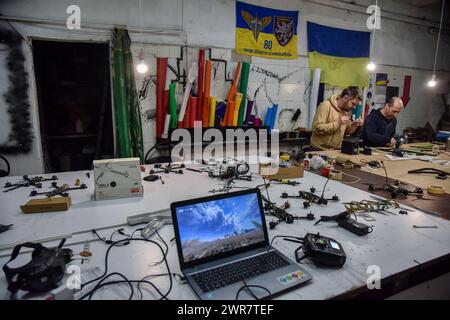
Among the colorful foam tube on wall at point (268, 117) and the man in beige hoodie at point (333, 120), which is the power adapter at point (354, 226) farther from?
the colorful foam tube on wall at point (268, 117)

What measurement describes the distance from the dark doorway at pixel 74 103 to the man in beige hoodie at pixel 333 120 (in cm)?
279

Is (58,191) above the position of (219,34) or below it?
below

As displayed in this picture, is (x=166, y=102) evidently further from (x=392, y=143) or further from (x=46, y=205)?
(x=392, y=143)

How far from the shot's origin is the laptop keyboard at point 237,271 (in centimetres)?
99

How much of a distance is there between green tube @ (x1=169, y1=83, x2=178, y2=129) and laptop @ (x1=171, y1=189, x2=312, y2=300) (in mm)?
2552

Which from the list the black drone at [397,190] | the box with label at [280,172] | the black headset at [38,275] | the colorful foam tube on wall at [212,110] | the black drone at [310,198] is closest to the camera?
the black headset at [38,275]

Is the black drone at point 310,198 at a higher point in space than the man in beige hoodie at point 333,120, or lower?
lower

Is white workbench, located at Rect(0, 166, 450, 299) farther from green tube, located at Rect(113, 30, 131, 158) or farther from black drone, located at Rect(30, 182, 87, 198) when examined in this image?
green tube, located at Rect(113, 30, 131, 158)

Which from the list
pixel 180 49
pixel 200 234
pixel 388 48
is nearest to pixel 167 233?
pixel 200 234

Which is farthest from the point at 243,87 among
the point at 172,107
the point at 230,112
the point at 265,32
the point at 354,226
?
the point at 354,226

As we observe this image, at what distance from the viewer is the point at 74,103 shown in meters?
→ 4.24

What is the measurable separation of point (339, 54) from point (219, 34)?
2178 mm

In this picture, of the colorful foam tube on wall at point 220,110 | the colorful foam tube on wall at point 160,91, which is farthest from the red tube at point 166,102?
the colorful foam tube on wall at point 220,110
